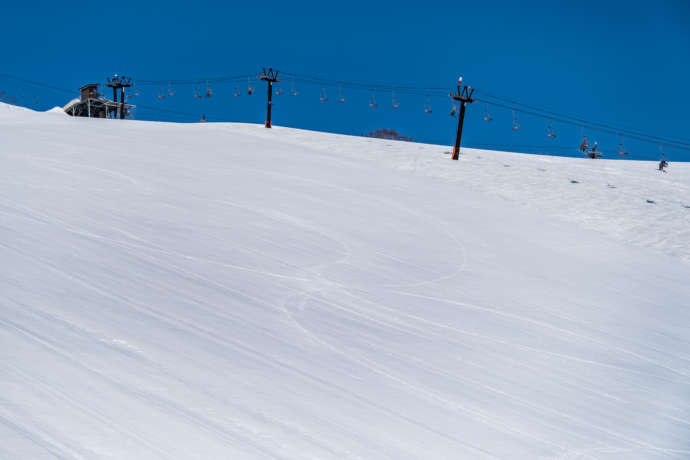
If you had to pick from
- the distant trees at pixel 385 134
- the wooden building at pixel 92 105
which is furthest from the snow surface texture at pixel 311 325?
the distant trees at pixel 385 134

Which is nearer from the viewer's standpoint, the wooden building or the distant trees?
the wooden building

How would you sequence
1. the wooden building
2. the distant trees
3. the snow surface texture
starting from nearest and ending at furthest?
1. the snow surface texture
2. the wooden building
3. the distant trees

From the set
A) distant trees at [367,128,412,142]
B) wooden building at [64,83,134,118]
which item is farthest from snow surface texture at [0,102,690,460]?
distant trees at [367,128,412,142]

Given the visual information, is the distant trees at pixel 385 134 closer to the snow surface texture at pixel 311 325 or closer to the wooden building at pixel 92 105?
the wooden building at pixel 92 105

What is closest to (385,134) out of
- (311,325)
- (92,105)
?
(92,105)

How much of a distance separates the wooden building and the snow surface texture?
4798cm

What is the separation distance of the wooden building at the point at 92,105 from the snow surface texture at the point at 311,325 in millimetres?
47984

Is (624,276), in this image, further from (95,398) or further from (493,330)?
(95,398)

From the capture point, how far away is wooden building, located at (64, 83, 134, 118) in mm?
57125

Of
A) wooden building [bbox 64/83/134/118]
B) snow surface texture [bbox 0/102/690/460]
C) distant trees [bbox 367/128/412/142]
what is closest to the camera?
snow surface texture [bbox 0/102/690/460]

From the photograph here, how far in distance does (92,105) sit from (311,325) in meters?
60.1

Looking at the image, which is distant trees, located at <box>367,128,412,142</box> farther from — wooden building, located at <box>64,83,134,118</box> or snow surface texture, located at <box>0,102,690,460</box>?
snow surface texture, located at <box>0,102,690,460</box>

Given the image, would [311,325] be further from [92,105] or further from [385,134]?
[385,134]

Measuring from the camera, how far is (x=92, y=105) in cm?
5769
